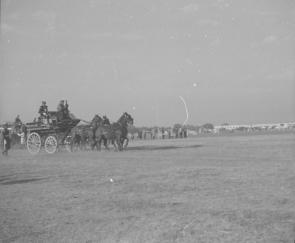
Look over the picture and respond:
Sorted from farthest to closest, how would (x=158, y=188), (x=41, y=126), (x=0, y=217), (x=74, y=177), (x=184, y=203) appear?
(x=41, y=126) < (x=74, y=177) < (x=158, y=188) < (x=184, y=203) < (x=0, y=217)

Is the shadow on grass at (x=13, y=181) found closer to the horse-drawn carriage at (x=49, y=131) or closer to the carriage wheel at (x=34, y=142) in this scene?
the horse-drawn carriage at (x=49, y=131)

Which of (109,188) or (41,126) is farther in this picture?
(41,126)

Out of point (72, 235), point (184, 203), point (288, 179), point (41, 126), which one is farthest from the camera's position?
point (41, 126)

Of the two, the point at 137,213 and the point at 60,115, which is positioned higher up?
the point at 60,115

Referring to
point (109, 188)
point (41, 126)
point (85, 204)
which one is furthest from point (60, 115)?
point (85, 204)

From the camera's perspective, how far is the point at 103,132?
2548cm

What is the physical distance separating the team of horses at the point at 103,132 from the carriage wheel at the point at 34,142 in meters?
2.55

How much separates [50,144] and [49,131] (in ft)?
3.23

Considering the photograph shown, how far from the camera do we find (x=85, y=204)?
719cm

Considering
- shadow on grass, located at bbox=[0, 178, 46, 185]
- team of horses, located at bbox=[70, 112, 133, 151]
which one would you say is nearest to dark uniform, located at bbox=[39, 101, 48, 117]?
team of horses, located at bbox=[70, 112, 133, 151]

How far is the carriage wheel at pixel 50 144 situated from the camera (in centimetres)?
2361

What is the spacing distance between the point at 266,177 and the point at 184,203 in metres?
3.84

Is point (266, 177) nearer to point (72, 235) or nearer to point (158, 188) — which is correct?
point (158, 188)

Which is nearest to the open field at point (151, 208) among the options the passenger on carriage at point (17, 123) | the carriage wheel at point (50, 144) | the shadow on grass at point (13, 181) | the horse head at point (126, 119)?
the shadow on grass at point (13, 181)
